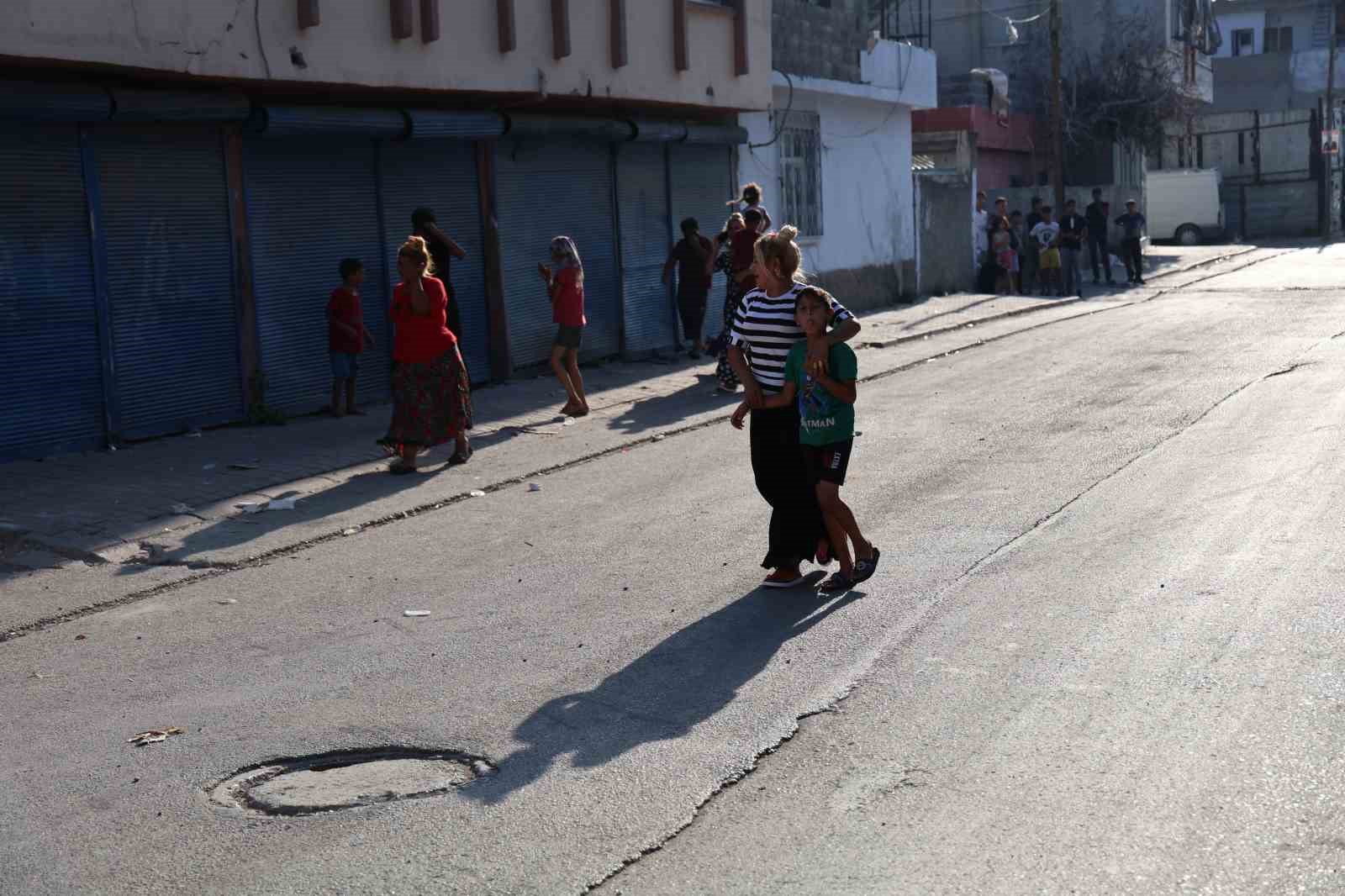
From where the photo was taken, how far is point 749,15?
20625 mm

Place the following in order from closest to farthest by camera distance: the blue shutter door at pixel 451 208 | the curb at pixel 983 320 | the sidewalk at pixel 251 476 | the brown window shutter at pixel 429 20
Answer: the sidewalk at pixel 251 476 < the brown window shutter at pixel 429 20 < the blue shutter door at pixel 451 208 < the curb at pixel 983 320

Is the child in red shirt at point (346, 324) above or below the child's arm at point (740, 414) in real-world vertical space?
above

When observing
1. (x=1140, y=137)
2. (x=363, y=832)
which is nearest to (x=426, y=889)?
(x=363, y=832)

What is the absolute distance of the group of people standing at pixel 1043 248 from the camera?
28766 millimetres

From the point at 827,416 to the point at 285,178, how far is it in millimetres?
8270

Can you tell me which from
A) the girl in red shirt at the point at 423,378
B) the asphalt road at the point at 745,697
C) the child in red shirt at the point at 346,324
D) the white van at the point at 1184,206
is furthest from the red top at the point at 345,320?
the white van at the point at 1184,206

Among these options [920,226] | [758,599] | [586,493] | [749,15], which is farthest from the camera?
[920,226]

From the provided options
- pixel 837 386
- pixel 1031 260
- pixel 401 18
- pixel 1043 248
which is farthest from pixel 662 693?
pixel 1031 260

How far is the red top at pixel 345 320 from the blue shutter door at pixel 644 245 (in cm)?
566

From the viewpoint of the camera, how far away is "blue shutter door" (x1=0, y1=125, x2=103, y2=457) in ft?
39.2

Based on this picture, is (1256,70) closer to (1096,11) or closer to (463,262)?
(1096,11)

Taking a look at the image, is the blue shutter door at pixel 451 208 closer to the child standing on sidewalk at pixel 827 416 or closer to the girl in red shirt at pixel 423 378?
the girl in red shirt at pixel 423 378

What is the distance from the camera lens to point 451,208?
1662cm

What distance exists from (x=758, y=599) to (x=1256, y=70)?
198 feet
